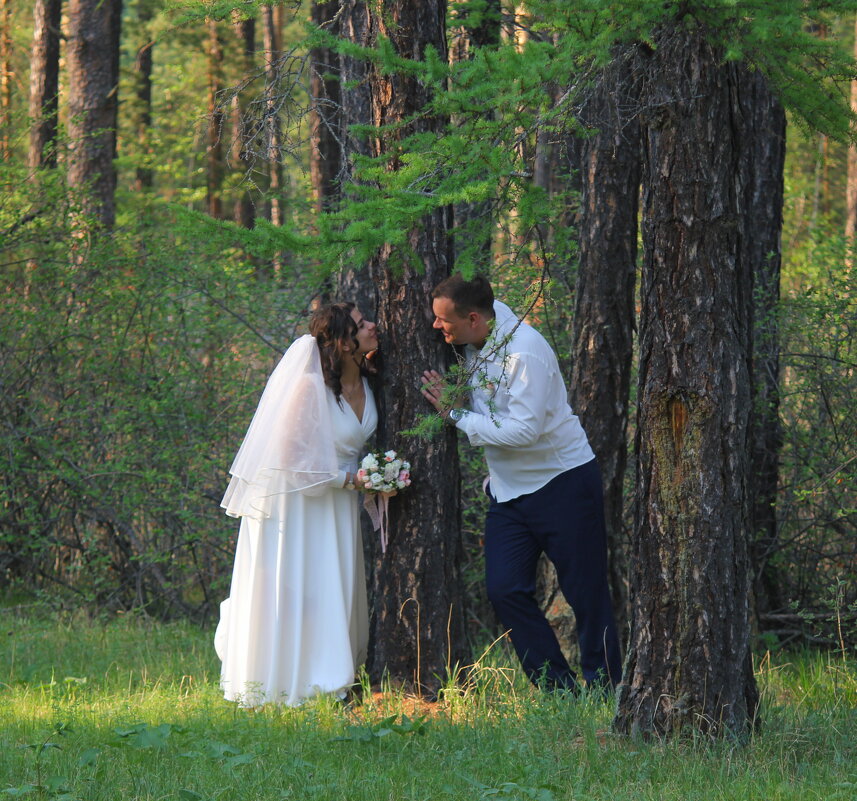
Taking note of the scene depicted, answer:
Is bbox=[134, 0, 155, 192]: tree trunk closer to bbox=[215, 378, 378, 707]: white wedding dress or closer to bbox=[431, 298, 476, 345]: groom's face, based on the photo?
bbox=[215, 378, 378, 707]: white wedding dress

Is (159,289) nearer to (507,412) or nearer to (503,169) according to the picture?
(507,412)

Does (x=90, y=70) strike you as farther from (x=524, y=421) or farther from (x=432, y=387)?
(x=524, y=421)

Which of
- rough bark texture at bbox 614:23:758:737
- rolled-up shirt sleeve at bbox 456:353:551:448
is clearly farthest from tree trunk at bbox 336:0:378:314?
rough bark texture at bbox 614:23:758:737

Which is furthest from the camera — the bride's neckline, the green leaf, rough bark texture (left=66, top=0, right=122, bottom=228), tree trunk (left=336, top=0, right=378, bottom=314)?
rough bark texture (left=66, top=0, right=122, bottom=228)

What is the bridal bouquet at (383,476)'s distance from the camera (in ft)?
19.7

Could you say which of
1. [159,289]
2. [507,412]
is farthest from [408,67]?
[159,289]

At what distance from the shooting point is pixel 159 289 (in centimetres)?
944

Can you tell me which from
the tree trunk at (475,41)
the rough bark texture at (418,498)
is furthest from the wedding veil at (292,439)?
the tree trunk at (475,41)

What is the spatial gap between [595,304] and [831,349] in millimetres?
1678

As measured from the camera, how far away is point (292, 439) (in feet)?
20.6

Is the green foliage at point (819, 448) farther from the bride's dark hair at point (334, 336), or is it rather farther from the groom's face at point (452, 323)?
the bride's dark hair at point (334, 336)

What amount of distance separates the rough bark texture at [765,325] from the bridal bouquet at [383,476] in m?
2.64

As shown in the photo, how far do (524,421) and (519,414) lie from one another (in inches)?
1.9

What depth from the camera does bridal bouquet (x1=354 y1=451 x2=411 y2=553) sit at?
19.7 feet
